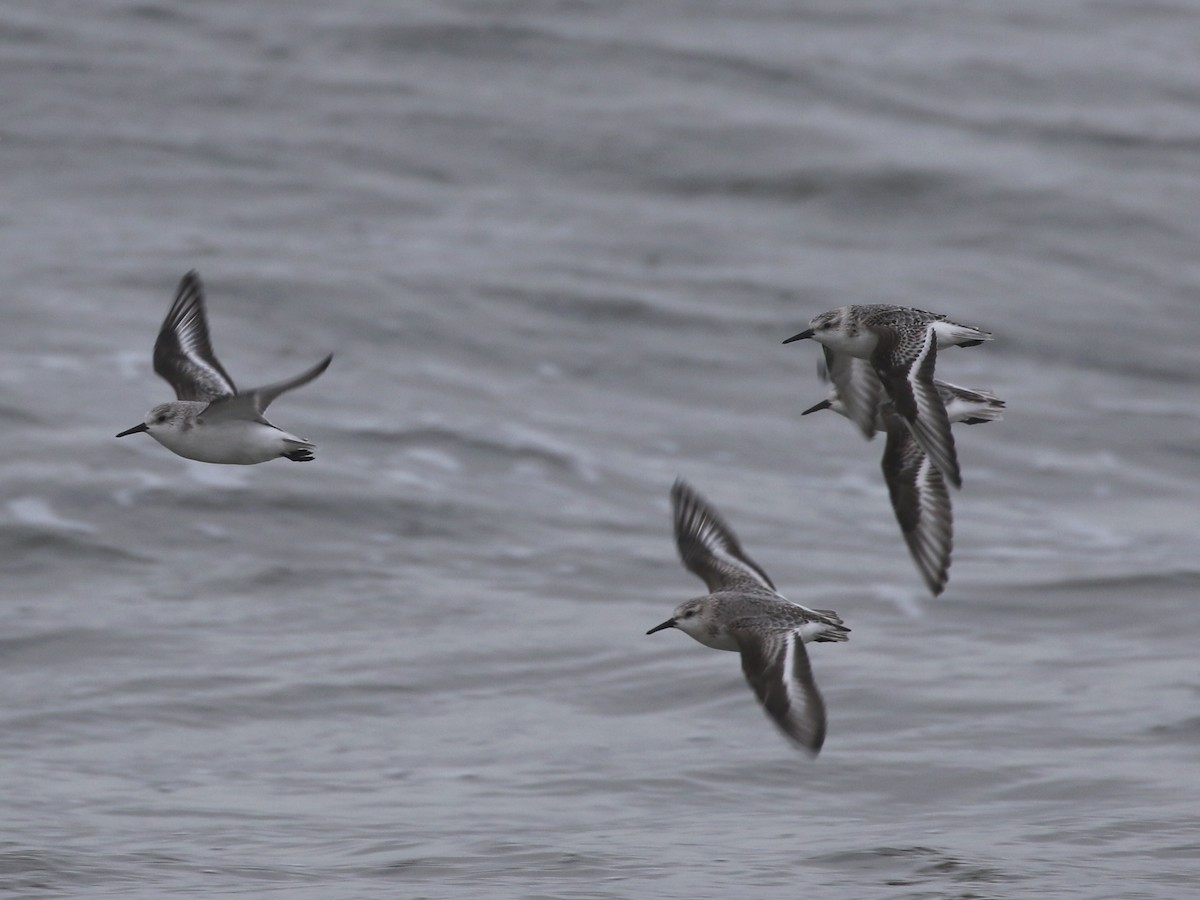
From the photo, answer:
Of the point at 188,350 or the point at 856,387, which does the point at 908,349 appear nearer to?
the point at 856,387

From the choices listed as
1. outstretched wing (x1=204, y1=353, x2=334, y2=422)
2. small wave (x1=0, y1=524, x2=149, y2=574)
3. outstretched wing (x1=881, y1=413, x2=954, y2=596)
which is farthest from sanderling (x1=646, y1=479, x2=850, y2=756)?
small wave (x1=0, y1=524, x2=149, y2=574)

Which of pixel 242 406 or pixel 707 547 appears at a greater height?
pixel 242 406

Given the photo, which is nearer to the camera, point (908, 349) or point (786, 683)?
point (786, 683)

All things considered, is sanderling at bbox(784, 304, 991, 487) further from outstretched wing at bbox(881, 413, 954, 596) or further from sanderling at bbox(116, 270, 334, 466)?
sanderling at bbox(116, 270, 334, 466)

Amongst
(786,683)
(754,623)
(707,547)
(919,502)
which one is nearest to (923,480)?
(919,502)

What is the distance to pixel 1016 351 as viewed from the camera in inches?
710

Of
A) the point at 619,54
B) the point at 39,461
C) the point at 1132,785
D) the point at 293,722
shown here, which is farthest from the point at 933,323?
the point at 619,54

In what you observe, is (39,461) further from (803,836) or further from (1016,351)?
(1016,351)

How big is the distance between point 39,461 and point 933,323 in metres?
8.54

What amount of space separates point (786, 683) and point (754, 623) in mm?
585

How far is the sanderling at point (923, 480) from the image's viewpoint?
7848mm

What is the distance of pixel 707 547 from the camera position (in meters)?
8.57

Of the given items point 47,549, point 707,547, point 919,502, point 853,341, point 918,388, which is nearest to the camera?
point 918,388

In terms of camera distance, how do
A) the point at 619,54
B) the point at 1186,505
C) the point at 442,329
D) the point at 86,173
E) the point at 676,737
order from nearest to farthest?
the point at 676,737, the point at 1186,505, the point at 442,329, the point at 86,173, the point at 619,54
